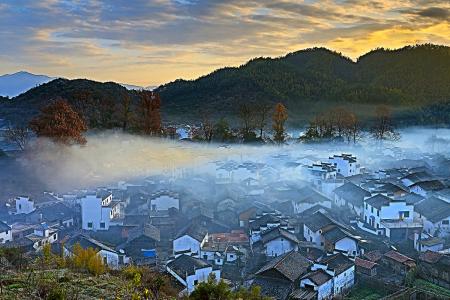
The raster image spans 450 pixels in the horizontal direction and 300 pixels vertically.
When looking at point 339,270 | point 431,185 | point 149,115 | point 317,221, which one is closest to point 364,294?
point 339,270

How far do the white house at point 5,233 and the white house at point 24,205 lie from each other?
2.02m

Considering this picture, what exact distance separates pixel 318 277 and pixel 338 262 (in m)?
0.88

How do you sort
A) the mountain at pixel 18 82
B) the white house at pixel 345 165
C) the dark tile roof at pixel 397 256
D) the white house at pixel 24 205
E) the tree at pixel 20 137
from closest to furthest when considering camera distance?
the dark tile roof at pixel 397 256, the white house at pixel 24 205, the white house at pixel 345 165, the tree at pixel 20 137, the mountain at pixel 18 82

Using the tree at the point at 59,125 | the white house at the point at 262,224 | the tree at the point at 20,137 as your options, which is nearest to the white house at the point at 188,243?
the white house at the point at 262,224

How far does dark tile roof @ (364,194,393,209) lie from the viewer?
13727 mm

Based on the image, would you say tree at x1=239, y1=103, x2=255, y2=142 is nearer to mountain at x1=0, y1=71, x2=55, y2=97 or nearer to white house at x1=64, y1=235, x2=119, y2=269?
white house at x1=64, y1=235, x2=119, y2=269

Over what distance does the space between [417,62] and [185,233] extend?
153 feet

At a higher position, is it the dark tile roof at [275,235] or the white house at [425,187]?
the white house at [425,187]

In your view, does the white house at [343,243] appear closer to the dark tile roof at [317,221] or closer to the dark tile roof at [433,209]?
the dark tile roof at [317,221]

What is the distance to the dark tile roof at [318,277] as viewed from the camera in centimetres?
991

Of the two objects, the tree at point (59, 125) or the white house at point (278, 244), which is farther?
→ the tree at point (59, 125)

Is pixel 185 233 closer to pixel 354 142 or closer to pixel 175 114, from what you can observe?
pixel 354 142

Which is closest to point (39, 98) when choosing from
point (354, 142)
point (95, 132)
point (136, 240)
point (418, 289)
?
point (95, 132)

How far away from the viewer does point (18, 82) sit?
53.8 metres
